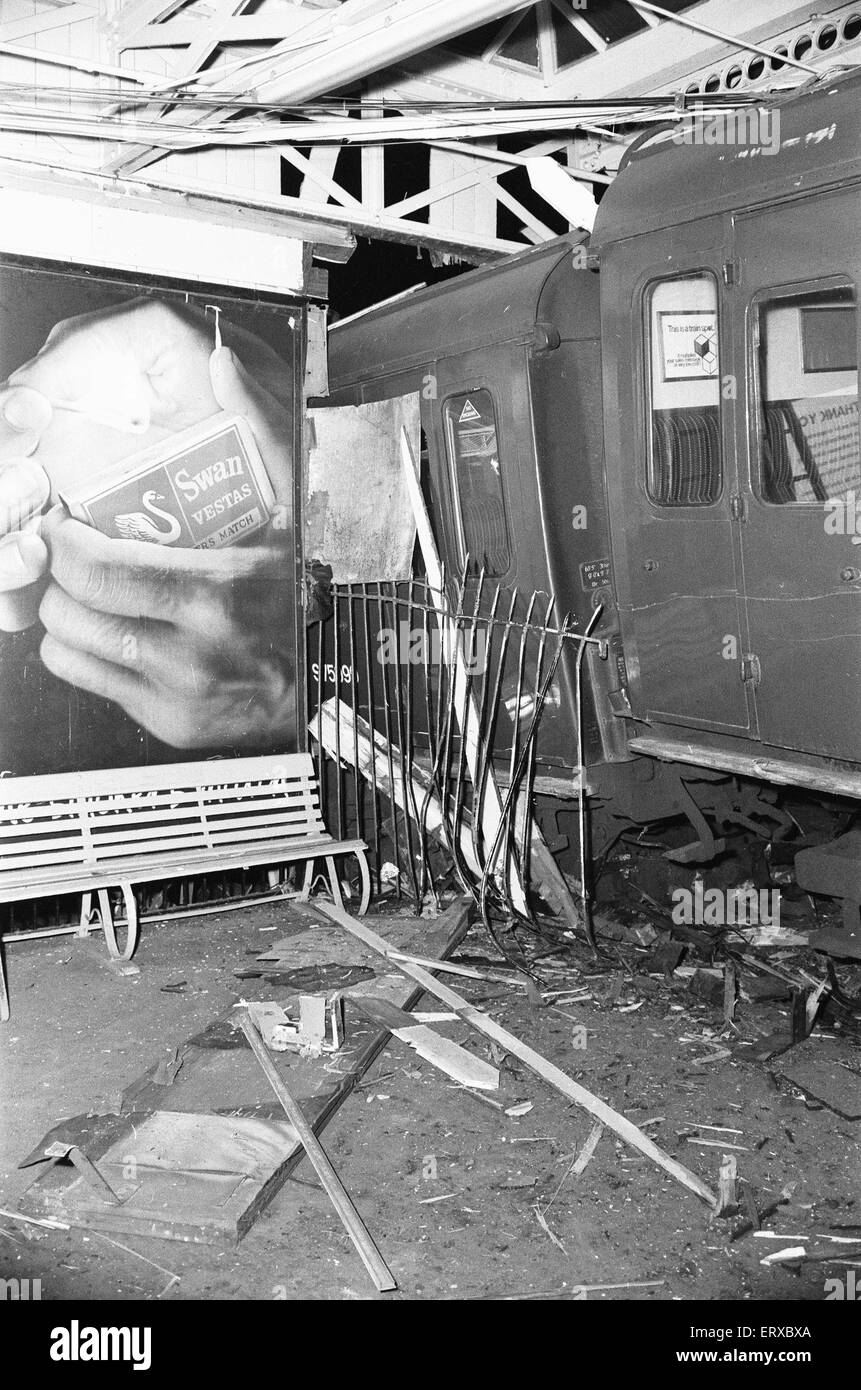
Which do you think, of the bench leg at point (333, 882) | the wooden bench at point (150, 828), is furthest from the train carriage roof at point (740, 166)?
the bench leg at point (333, 882)

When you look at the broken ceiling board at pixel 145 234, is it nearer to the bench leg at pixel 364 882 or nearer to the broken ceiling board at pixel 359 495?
the broken ceiling board at pixel 359 495

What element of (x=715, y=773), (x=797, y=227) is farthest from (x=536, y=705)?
(x=797, y=227)

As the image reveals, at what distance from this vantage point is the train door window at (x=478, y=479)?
7.27 m

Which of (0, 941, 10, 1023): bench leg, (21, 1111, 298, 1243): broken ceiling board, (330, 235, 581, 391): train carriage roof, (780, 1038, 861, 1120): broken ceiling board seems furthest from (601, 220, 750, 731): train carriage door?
(0, 941, 10, 1023): bench leg

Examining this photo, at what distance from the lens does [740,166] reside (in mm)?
5559

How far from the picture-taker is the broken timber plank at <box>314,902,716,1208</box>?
4.43 m

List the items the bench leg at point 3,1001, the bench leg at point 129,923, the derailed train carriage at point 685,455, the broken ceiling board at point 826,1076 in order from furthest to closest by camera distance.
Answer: the bench leg at point 129,923 < the bench leg at point 3,1001 < the derailed train carriage at point 685,455 < the broken ceiling board at point 826,1076

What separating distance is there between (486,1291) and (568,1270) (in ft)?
0.95

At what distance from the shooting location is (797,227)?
17.4 ft

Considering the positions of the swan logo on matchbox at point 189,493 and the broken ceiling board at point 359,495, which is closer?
the swan logo on matchbox at point 189,493

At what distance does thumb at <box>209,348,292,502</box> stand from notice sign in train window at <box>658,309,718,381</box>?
8.69 ft

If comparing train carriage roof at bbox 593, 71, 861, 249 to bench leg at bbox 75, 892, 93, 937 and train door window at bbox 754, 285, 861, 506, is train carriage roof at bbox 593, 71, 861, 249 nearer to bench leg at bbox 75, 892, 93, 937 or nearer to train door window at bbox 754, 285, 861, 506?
train door window at bbox 754, 285, 861, 506

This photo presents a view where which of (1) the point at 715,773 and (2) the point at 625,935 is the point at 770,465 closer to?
(1) the point at 715,773

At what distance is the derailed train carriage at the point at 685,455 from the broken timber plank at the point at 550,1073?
4.94ft
